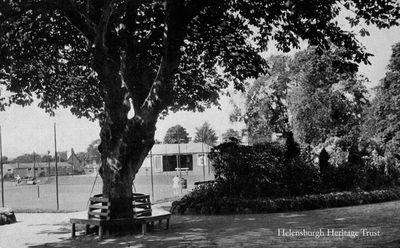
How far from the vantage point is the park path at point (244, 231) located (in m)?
8.72

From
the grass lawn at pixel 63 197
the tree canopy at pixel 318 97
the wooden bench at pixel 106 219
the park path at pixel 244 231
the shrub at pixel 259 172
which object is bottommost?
the grass lawn at pixel 63 197

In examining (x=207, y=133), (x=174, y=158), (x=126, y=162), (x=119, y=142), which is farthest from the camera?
(x=207, y=133)

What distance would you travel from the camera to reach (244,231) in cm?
1047

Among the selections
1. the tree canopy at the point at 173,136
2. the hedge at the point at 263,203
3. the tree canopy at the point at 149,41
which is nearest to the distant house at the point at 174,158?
the tree canopy at the point at 173,136

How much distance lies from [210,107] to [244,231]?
1159 cm

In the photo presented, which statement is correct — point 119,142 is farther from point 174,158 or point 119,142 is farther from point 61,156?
point 61,156

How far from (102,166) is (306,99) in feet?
47.1

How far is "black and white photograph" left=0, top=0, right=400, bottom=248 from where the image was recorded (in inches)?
399

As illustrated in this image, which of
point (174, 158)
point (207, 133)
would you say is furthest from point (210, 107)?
point (207, 133)

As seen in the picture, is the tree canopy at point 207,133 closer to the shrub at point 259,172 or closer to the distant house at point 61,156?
the distant house at point 61,156

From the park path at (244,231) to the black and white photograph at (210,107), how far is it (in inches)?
1.9

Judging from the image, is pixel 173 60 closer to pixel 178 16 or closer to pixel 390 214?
pixel 178 16

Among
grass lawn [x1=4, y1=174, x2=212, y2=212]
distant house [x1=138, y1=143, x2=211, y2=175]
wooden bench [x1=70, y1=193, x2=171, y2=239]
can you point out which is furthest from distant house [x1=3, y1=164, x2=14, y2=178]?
wooden bench [x1=70, y1=193, x2=171, y2=239]

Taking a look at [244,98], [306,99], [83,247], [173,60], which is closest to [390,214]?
[173,60]
